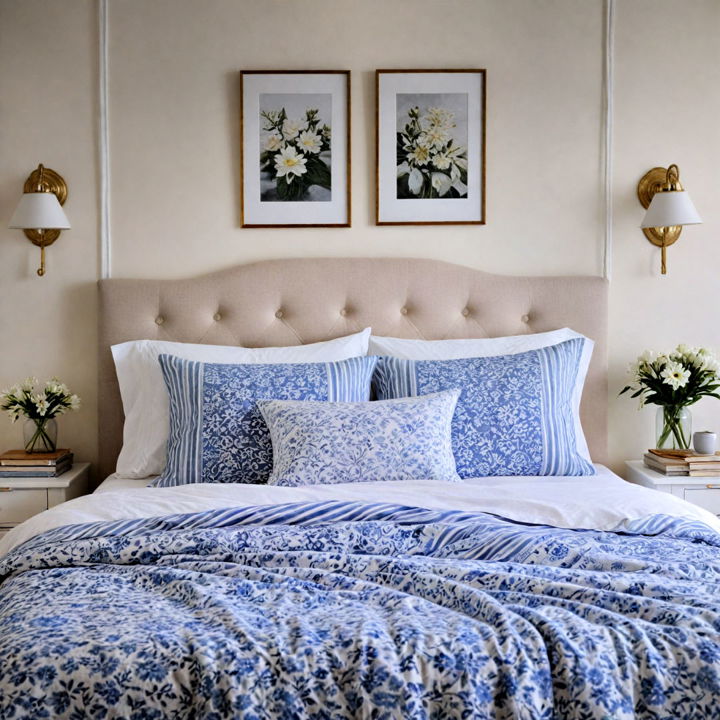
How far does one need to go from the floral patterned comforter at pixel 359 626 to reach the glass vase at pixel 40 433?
1.39 metres

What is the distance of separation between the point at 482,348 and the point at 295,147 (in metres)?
1.11

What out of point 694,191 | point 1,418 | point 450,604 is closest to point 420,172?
point 694,191

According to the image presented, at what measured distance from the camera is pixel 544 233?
3494mm

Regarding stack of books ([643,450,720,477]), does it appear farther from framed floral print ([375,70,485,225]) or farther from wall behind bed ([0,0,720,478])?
framed floral print ([375,70,485,225])

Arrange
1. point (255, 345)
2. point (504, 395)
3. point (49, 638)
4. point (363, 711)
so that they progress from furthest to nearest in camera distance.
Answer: point (255, 345) → point (504, 395) → point (49, 638) → point (363, 711)

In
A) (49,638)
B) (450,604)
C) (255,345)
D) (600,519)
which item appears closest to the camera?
(49,638)

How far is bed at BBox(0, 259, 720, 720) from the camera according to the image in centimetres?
137

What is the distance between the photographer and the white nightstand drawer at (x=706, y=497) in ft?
10.2

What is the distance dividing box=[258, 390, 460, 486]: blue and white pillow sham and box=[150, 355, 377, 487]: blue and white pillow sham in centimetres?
10

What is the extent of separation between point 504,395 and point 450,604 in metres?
1.40

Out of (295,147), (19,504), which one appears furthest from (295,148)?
(19,504)

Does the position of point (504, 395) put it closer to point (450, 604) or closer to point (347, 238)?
point (347, 238)

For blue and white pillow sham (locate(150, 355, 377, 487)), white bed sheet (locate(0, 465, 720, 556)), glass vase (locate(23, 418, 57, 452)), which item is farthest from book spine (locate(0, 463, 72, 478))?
white bed sheet (locate(0, 465, 720, 556))

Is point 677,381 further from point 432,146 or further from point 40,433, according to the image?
point 40,433
